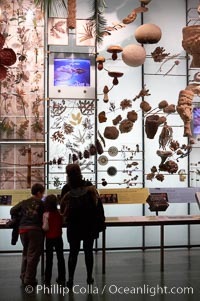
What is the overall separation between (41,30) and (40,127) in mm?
1540

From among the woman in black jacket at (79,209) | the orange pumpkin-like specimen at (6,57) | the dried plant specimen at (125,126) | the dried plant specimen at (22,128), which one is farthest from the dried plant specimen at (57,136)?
the orange pumpkin-like specimen at (6,57)

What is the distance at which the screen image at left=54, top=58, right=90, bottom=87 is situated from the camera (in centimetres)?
686

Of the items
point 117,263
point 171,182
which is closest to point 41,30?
point 171,182

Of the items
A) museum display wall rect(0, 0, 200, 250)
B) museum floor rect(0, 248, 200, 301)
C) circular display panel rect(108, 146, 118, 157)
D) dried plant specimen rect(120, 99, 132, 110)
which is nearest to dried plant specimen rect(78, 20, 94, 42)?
museum display wall rect(0, 0, 200, 250)

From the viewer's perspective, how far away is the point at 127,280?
513 cm

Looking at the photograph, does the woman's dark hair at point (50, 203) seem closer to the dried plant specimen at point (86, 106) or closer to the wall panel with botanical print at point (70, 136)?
the wall panel with botanical print at point (70, 136)

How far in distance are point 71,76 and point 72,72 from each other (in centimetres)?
8

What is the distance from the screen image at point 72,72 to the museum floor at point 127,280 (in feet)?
8.94

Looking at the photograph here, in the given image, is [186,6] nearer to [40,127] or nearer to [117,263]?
[40,127]

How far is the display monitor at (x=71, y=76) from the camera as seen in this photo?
6.85 metres

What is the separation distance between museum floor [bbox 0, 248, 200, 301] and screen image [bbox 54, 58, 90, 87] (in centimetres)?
273

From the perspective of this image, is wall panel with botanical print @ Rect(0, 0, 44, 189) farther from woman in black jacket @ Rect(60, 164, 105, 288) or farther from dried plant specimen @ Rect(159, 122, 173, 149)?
woman in black jacket @ Rect(60, 164, 105, 288)

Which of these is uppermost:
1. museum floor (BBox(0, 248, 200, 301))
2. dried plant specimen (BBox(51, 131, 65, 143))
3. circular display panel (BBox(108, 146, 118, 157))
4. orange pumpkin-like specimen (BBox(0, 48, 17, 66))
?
orange pumpkin-like specimen (BBox(0, 48, 17, 66))

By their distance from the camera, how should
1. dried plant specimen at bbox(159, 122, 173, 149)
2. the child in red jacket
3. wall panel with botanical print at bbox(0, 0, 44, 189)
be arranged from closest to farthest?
the child in red jacket → dried plant specimen at bbox(159, 122, 173, 149) → wall panel with botanical print at bbox(0, 0, 44, 189)
